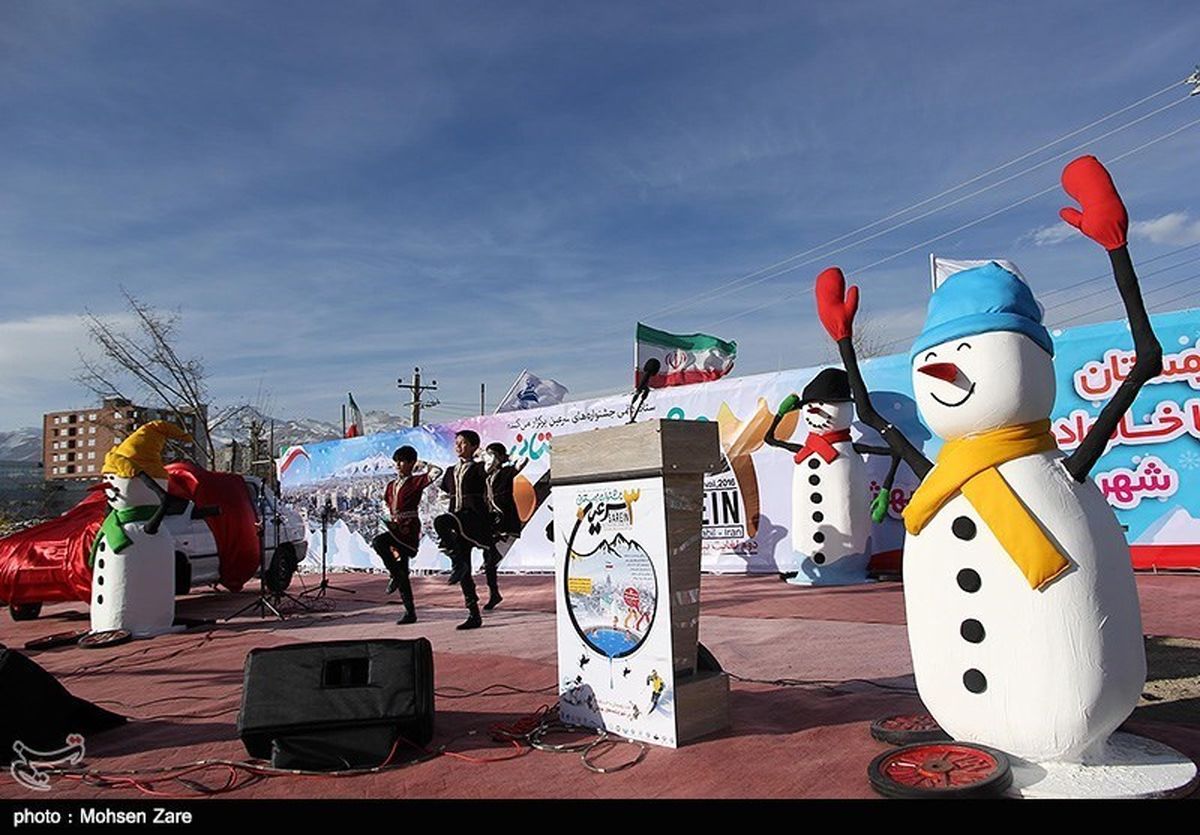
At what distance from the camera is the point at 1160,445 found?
25.6 ft

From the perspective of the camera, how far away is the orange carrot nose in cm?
300

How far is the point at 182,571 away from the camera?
31.4 ft

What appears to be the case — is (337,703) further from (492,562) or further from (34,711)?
(492,562)

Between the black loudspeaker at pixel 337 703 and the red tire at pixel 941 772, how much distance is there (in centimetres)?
201

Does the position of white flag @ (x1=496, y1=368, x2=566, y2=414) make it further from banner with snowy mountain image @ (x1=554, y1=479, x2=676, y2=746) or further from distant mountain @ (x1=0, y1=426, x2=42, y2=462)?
distant mountain @ (x1=0, y1=426, x2=42, y2=462)

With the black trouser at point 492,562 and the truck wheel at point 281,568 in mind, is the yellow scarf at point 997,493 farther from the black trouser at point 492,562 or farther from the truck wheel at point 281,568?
the truck wheel at point 281,568

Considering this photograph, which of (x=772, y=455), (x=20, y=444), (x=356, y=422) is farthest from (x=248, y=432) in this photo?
(x=20, y=444)

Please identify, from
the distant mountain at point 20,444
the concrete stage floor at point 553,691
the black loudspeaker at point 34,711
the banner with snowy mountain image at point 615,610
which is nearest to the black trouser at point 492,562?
the concrete stage floor at point 553,691

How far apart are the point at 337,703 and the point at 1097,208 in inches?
142

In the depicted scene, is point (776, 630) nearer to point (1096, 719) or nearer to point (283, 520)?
point (1096, 719)

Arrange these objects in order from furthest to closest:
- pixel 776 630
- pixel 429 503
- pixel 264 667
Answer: pixel 429 503, pixel 776 630, pixel 264 667
